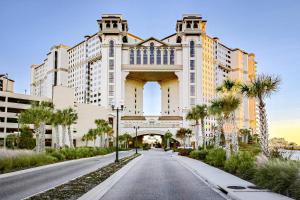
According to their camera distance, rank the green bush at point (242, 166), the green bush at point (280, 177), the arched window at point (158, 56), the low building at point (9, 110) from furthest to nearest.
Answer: the arched window at point (158, 56) → the low building at point (9, 110) → the green bush at point (242, 166) → the green bush at point (280, 177)

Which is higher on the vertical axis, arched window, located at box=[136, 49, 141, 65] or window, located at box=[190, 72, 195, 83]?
arched window, located at box=[136, 49, 141, 65]

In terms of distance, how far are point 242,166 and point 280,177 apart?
5883mm

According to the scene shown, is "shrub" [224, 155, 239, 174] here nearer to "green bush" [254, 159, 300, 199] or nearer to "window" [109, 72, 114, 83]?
"green bush" [254, 159, 300, 199]

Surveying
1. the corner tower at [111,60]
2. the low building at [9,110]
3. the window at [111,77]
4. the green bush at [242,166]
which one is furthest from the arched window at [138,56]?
the green bush at [242,166]

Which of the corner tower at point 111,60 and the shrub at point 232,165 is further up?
the corner tower at point 111,60

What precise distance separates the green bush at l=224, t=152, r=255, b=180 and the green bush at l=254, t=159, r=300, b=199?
89.1 inches

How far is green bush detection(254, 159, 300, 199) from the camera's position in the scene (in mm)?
12141

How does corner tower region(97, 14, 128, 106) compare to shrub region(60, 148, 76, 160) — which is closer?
shrub region(60, 148, 76, 160)

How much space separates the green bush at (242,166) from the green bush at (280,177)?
2.26m

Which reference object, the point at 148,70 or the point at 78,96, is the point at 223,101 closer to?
the point at 148,70

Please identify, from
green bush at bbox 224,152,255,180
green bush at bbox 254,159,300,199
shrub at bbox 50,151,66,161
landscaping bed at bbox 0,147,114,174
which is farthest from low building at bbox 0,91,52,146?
green bush at bbox 254,159,300,199

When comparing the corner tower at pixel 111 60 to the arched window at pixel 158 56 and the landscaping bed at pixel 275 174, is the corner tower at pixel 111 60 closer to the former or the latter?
the arched window at pixel 158 56

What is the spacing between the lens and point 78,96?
600ft

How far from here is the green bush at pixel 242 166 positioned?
57.2ft
